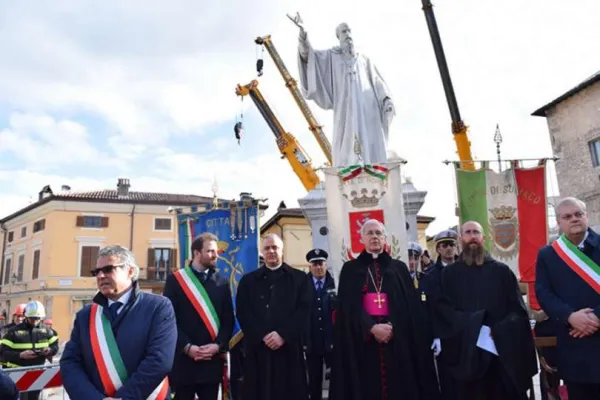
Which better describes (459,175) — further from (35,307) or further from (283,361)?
(35,307)

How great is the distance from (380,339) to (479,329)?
0.74 metres

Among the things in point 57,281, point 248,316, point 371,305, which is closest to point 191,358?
point 248,316

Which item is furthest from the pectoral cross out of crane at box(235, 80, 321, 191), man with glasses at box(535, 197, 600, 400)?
crane at box(235, 80, 321, 191)

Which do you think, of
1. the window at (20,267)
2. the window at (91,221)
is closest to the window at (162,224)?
the window at (91,221)

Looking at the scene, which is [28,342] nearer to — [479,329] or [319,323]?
[319,323]

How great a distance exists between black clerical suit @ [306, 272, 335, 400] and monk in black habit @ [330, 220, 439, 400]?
74 centimetres

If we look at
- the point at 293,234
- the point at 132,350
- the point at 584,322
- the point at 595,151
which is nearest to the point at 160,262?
the point at 293,234

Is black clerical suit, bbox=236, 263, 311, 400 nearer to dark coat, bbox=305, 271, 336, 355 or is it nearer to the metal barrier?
dark coat, bbox=305, 271, 336, 355

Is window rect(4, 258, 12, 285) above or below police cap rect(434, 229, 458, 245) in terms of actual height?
above

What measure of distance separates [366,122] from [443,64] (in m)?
4.72

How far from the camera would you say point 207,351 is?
3.80 metres

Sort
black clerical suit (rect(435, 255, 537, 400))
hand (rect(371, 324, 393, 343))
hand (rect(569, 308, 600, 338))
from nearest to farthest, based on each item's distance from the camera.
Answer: hand (rect(569, 308, 600, 338)) < black clerical suit (rect(435, 255, 537, 400)) < hand (rect(371, 324, 393, 343))

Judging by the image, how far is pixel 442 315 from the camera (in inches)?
144

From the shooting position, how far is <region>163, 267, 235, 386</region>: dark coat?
12.5 ft
